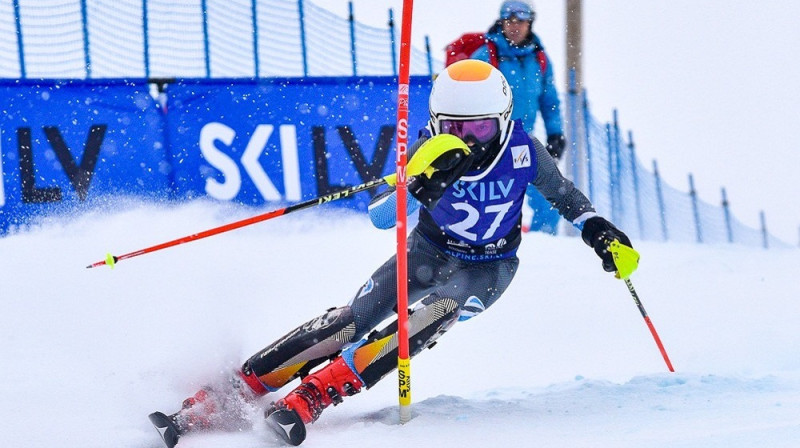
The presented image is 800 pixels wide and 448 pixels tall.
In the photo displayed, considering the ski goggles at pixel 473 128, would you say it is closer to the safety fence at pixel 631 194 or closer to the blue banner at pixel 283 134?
the blue banner at pixel 283 134

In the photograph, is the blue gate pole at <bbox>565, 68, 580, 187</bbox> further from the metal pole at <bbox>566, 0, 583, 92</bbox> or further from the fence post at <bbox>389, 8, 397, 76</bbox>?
the fence post at <bbox>389, 8, 397, 76</bbox>

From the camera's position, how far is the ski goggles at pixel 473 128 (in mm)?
4000

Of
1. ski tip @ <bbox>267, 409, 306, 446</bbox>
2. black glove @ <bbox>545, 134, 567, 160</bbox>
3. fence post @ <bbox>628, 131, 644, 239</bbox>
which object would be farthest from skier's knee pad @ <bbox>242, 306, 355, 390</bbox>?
fence post @ <bbox>628, 131, 644, 239</bbox>

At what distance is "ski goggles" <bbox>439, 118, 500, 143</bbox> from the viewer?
4000 millimetres

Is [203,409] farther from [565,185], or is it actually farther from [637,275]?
[637,275]

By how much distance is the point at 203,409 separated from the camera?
381 centimetres

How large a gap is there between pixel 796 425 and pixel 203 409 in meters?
2.17

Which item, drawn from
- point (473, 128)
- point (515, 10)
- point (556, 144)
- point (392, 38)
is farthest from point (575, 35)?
point (473, 128)

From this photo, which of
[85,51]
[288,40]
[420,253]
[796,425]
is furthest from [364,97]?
[796,425]

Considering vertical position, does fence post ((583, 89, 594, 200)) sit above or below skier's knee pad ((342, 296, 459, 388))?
above

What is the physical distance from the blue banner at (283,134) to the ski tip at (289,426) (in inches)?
172

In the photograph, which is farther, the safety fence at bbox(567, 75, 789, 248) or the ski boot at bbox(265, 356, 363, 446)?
the safety fence at bbox(567, 75, 789, 248)

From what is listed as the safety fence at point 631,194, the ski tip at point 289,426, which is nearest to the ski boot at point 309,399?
the ski tip at point 289,426

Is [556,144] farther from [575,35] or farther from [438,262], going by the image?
[575,35]
